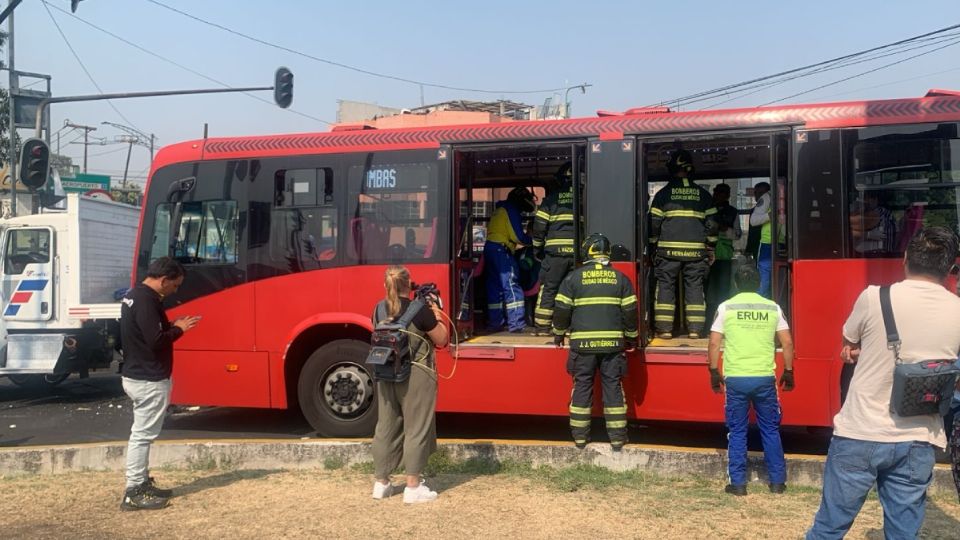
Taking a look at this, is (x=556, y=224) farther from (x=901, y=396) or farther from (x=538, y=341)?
(x=901, y=396)

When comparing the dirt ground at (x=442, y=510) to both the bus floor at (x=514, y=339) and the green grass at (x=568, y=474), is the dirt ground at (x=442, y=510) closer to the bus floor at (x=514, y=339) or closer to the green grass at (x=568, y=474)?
the green grass at (x=568, y=474)

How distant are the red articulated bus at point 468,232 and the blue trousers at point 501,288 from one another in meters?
0.19

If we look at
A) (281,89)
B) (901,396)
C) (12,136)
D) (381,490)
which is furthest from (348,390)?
(12,136)

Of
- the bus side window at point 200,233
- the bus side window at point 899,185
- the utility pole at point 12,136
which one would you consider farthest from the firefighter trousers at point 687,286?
the utility pole at point 12,136

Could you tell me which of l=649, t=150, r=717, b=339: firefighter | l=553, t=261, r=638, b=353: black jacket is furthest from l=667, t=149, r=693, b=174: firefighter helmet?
l=553, t=261, r=638, b=353: black jacket

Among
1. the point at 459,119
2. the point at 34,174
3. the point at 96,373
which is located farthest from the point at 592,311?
the point at 459,119

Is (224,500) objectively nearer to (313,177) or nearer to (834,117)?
(313,177)

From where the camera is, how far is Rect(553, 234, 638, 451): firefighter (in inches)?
247

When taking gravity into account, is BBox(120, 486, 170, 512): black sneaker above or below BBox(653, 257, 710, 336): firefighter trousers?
below

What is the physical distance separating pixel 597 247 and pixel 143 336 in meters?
3.62

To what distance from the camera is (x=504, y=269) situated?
27.1 ft

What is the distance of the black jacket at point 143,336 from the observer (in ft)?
18.0

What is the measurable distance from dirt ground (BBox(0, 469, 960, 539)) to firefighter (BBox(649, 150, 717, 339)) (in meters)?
1.97

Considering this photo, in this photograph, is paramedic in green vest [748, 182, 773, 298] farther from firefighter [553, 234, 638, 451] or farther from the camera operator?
the camera operator
